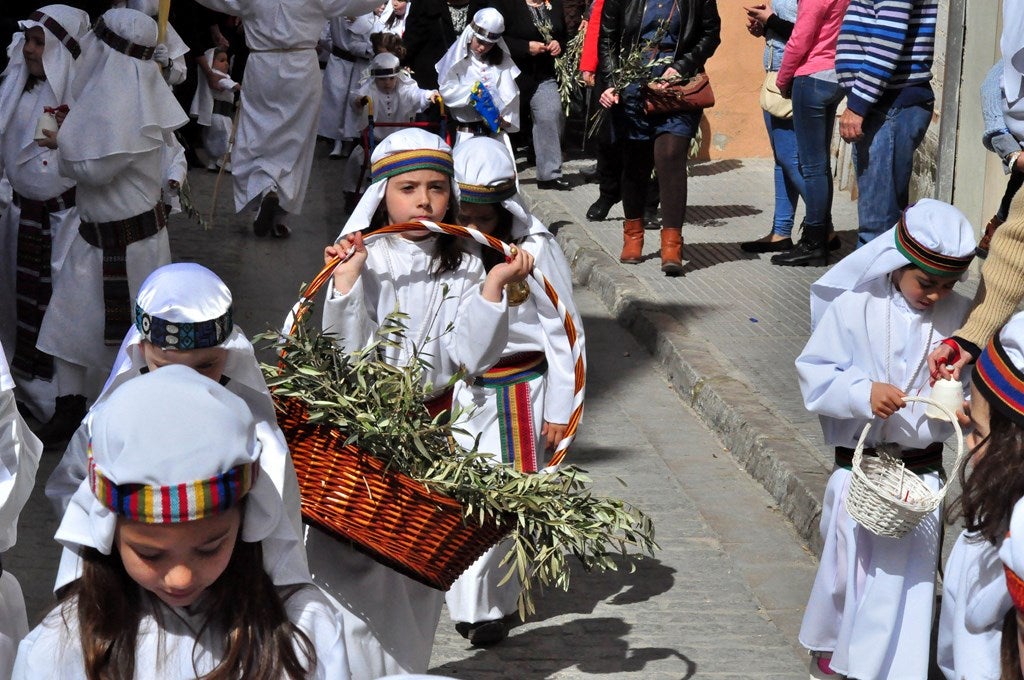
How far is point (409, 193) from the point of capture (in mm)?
4848

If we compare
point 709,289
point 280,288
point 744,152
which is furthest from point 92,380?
point 744,152

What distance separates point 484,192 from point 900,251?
1.55 metres

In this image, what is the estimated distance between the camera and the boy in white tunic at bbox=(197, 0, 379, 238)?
11961 millimetres

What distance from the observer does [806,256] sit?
10.5 meters

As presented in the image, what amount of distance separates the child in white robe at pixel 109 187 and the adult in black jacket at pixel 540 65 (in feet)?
21.2

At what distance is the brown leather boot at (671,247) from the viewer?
10.3 metres

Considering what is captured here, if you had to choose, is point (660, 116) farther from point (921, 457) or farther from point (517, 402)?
point (921, 457)

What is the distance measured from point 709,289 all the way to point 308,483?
679 centimetres

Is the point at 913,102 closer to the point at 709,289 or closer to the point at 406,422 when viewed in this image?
the point at 709,289

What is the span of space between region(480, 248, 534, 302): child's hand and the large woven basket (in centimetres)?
112

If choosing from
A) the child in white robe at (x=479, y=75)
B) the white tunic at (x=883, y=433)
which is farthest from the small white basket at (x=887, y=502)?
the child in white robe at (x=479, y=75)

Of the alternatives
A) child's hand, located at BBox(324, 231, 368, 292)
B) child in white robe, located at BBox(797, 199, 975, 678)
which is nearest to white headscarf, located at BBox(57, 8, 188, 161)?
child's hand, located at BBox(324, 231, 368, 292)

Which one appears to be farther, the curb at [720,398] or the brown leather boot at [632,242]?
the brown leather boot at [632,242]

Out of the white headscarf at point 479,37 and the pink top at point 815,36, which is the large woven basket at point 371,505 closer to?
the pink top at point 815,36
